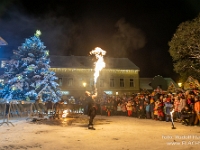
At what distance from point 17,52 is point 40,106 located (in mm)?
12543

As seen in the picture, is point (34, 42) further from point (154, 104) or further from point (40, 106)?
point (154, 104)

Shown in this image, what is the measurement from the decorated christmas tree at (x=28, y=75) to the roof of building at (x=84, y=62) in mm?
17240

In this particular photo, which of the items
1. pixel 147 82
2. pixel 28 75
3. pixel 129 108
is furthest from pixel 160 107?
pixel 147 82

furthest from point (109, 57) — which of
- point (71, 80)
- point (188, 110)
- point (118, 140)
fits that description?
point (118, 140)

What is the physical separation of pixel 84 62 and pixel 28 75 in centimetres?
2170

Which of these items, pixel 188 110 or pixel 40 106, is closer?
pixel 188 110

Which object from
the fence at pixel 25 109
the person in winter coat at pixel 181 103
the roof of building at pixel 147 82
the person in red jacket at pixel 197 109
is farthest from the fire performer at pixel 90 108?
the roof of building at pixel 147 82

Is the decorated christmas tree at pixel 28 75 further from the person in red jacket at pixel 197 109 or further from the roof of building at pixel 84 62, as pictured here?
the person in red jacket at pixel 197 109

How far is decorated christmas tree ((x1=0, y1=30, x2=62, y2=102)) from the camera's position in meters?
30.8

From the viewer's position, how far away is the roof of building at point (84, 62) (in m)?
50.6

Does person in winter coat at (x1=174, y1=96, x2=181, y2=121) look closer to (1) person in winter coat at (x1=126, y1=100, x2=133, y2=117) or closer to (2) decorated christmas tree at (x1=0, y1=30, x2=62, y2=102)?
(1) person in winter coat at (x1=126, y1=100, x2=133, y2=117)

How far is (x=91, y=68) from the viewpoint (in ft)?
166

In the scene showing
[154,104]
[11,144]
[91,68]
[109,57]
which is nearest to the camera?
[11,144]

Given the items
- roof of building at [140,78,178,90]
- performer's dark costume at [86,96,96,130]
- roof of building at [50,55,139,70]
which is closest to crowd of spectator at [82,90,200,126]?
performer's dark costume at [86,96,96,130]
